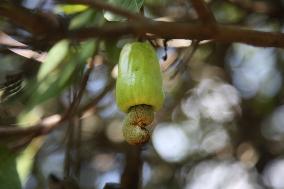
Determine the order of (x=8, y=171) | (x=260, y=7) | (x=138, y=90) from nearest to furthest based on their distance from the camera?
1. (x=138, y=90)
2. (x=8, y=171)
3. (x=260, y=7)

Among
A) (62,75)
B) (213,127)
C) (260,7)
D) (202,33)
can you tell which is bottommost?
(213,127)

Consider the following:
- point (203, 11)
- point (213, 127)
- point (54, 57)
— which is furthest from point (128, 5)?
point (213, 127)

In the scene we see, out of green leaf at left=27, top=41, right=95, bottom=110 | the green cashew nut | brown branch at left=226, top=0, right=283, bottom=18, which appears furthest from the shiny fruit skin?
brown branch at left=226, top=0, right=283, bottom=18

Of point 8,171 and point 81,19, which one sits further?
point 81,19

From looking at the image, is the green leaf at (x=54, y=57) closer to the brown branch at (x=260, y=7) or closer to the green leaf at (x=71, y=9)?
the green leaf at (x=71, y=9)

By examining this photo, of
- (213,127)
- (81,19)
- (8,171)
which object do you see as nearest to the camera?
(8,171)

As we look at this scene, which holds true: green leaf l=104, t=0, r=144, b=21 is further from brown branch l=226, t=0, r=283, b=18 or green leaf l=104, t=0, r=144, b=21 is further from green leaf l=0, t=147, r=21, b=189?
brown branch l=226, t=0, r=283, b=18

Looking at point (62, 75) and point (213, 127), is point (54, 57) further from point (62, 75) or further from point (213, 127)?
point (213, 127)
